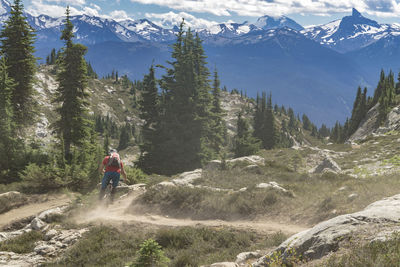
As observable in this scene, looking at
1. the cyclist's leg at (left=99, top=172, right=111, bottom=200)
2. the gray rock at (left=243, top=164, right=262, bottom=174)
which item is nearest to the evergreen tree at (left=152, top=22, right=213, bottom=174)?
the gray rock at (left=243, top=164, right=262, bottom=174)

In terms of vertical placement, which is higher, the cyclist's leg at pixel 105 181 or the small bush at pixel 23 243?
the cyclist's leg at pixel 105 181

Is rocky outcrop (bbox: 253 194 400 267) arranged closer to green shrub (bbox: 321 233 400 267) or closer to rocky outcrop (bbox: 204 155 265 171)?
green shrub (bbox: 321 233 400 267)

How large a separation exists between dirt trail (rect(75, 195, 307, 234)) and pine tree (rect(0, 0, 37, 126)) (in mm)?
16964

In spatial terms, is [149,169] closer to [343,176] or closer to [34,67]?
[34,67]

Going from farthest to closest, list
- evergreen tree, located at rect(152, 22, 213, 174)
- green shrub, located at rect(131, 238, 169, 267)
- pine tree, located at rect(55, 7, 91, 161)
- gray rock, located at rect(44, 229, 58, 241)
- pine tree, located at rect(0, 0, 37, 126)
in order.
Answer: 1. evergreen tree, located at rect(152, 22, 213, 174)
2. pine tree, located at rect(0, 0, 37, 126)
3. pine tree, located at rect(55, 7, 91, 161)
4. gray rock, located at rect(44, 229, 58, 241)
5. green shrub, located at rect(131, 238, 169, 267)

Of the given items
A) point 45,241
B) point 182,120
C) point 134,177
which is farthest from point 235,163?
point 45,241

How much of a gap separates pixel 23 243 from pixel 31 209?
4912 millimetres

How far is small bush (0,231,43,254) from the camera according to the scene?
422 inches

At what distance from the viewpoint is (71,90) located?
2458 cm

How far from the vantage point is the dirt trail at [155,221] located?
35.4 ft

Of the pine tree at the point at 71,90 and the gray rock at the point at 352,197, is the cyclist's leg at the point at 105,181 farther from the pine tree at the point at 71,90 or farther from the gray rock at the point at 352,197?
the pine tree at the point at 71,90

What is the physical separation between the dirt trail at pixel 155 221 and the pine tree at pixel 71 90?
12.4 metres

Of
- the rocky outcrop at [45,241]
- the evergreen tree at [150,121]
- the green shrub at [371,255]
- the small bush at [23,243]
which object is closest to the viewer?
the green shrub at [371,255]

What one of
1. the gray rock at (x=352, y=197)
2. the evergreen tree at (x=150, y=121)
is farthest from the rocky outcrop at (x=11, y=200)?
the evergreen tree at (x=150, y=121)
